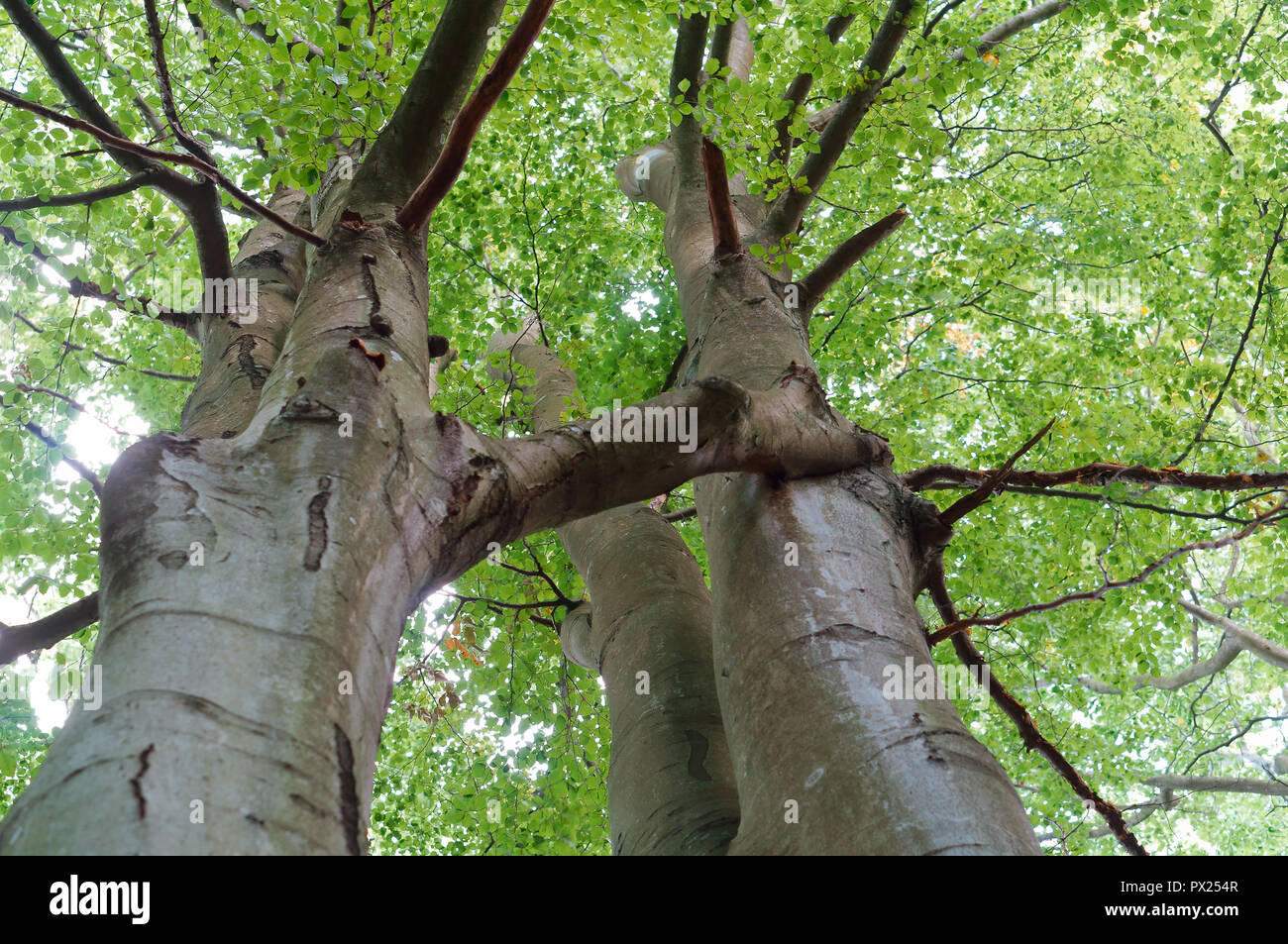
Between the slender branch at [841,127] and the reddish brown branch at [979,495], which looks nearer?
the reddish brown branch at [979,495]

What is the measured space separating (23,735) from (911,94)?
330 inches

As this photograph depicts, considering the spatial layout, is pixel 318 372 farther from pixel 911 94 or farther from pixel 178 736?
pixel 911 94

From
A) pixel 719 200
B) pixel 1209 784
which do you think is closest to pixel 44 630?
pixel 719 200

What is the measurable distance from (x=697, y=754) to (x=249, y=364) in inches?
89.1

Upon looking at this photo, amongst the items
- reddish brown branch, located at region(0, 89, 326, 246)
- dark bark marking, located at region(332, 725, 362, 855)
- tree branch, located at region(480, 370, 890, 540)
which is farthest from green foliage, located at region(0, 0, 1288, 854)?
dark bark marking, located at region(332, 725, 362, 855)

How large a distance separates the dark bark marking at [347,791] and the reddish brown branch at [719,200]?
213 centimetres

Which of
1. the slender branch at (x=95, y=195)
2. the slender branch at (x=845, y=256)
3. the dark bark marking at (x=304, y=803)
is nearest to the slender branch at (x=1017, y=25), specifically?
the slender branch at (x=845, y=256)

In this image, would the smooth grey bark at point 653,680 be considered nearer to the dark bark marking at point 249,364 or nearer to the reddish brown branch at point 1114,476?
the reddish brown branch at point 1114,476

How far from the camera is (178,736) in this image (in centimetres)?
111

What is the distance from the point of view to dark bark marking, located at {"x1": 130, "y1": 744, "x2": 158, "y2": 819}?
1.02 meters

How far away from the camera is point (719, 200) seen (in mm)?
2914

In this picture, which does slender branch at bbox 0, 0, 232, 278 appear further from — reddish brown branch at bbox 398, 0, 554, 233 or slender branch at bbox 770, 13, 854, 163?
slender branch at bbox 770, 13, 854, 163
